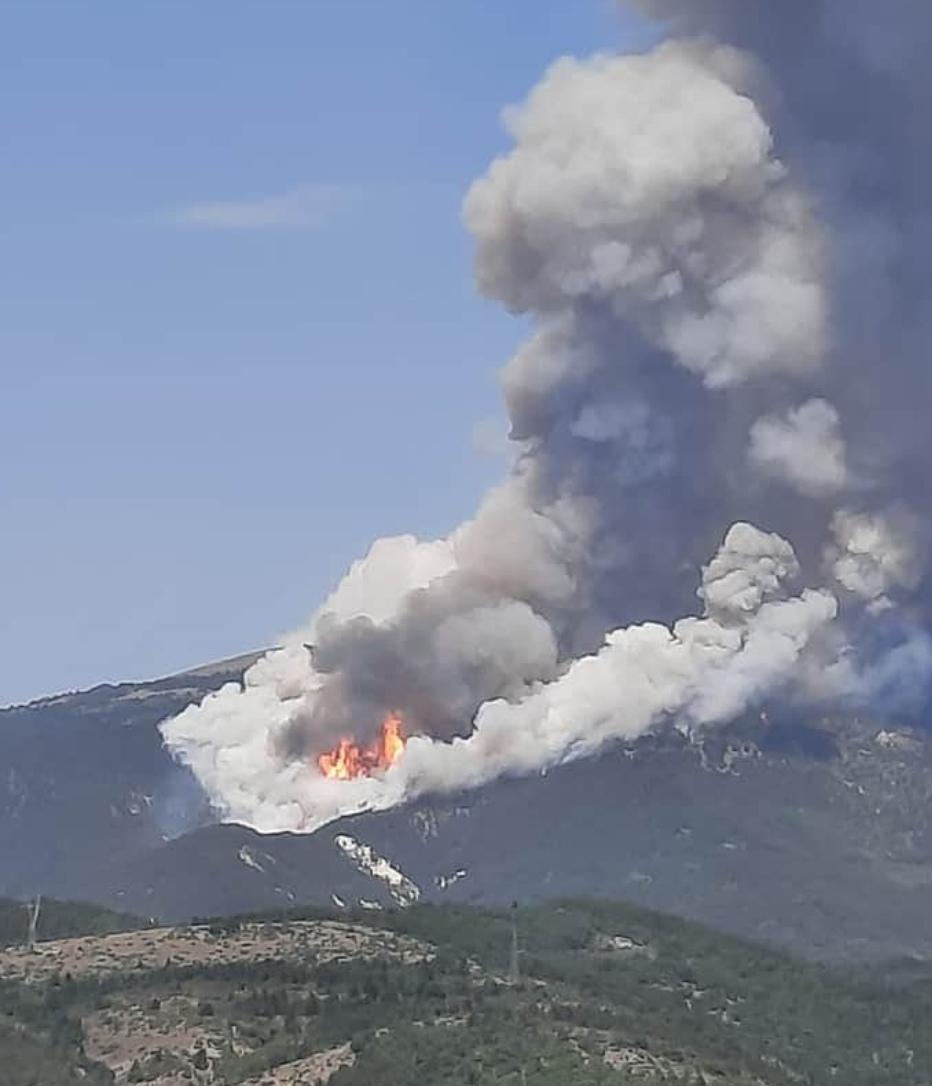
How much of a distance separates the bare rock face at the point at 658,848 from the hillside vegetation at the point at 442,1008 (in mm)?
36996

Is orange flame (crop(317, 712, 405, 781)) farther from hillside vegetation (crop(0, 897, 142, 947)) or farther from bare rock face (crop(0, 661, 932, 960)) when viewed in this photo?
hillside vegetation (crop(0, 897, 142, 947))

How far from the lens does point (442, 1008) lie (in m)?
81.4

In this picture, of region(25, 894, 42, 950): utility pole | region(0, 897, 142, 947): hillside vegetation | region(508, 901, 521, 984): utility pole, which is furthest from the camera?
region(0, 897, 142, 947): hillside vegetation

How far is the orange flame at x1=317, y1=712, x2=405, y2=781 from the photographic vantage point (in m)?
154

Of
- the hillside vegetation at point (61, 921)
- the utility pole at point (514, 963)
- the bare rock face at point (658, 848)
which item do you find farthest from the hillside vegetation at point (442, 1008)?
the bare rock face at point (658, 848)

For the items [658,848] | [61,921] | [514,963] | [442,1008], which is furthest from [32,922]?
[658,848]

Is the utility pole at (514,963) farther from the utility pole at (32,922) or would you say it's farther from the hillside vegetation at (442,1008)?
the utility pole at (32,922)

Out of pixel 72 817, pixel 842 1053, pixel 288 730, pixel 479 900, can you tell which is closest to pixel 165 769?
pixel 72 817

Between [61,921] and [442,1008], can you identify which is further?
[61,921]

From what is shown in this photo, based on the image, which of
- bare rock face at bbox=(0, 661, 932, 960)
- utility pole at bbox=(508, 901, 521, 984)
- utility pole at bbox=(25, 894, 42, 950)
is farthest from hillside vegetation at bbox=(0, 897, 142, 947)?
bare rock face at bbox=(0, 661, 932, 960)

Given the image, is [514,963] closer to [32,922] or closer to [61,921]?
[32,922]

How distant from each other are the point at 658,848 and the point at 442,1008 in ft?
250

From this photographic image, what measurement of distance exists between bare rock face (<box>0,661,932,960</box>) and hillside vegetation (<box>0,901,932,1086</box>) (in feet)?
121

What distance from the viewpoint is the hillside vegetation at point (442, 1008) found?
75.9 m
